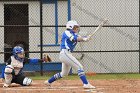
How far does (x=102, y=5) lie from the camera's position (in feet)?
62.4

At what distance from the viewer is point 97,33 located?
18.9 meters

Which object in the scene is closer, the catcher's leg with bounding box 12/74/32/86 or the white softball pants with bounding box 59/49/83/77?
the white softball pants with bounding box 59/49/83/77

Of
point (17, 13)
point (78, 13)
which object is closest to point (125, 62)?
point (78, 13)

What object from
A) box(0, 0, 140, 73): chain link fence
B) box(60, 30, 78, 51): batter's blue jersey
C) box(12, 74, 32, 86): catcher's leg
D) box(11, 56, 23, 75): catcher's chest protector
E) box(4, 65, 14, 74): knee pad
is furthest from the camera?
box(0, 0, 140, 73): chain link fence

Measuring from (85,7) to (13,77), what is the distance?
7.19 metres

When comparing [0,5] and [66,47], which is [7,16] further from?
[66,47]

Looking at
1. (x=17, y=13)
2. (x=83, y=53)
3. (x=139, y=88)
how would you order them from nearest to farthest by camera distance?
(x=139, y=88)
(x=83, y=53)
(x=17, y=13)

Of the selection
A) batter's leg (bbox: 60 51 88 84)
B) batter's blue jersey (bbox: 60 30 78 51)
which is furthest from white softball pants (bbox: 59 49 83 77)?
batter's blue jersey (bbox: 60 30 78 51)

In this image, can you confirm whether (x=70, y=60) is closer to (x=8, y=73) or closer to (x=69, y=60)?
(x=69, y=60)

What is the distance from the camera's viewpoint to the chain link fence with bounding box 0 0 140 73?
61.6ft

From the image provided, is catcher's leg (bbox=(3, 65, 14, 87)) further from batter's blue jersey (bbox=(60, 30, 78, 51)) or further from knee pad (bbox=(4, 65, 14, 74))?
batter's blue jersey (bbox=(60, 30, 78, 51))

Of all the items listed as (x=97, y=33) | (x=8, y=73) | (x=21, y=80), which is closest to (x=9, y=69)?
(x=8, y=73)

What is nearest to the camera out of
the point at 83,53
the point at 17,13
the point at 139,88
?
the point at 139,88

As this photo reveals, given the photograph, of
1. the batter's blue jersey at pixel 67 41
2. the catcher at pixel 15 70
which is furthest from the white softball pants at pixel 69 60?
the catcher at pixel 15 70
